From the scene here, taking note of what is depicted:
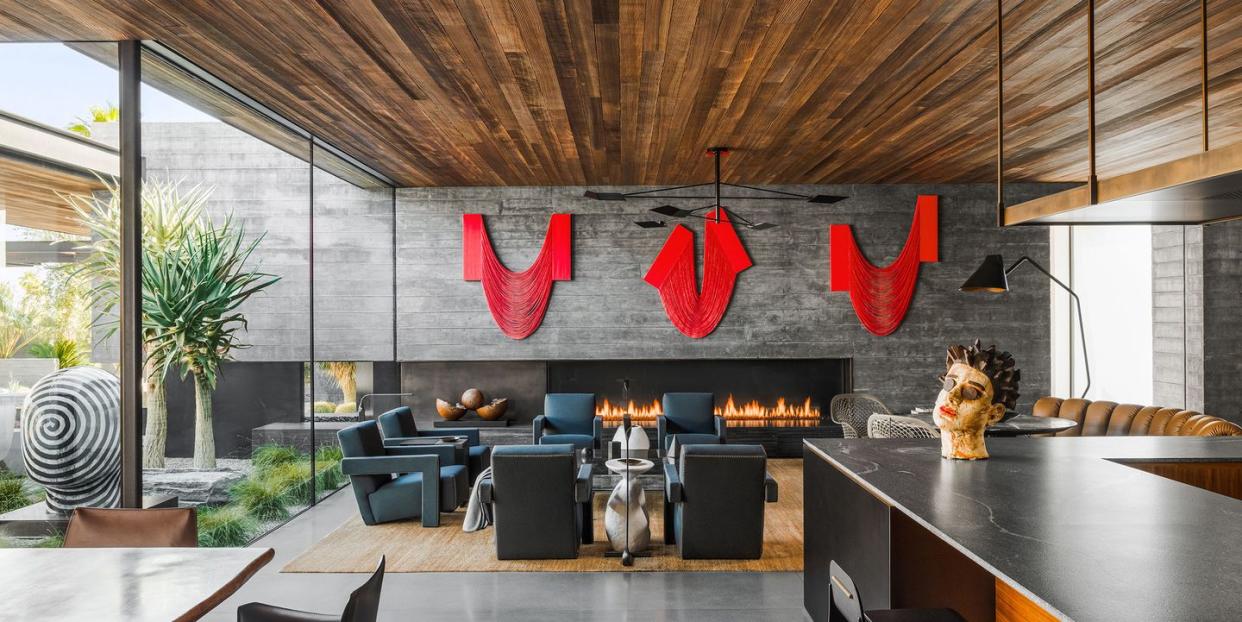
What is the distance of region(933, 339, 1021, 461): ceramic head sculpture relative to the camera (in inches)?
110

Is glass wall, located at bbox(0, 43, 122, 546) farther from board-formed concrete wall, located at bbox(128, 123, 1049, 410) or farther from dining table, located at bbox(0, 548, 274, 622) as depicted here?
board-formed concrete wall, located at bbox(128, 123, 1049, 410)

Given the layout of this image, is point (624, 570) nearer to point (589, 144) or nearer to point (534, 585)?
point (534, 585)

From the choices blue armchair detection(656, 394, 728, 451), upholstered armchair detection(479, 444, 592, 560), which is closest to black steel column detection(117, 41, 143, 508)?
upholstered armchair detection(479, 444, 592, 560)

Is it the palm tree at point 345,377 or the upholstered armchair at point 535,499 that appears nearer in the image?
the upholstered armchair at point 535,499

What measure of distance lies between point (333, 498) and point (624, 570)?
3.23m

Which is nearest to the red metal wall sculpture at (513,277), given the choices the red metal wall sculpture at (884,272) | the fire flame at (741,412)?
the fire flame at (741,412)

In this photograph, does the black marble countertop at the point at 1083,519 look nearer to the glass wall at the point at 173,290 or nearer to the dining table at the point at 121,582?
the dining table at the point at 121,582

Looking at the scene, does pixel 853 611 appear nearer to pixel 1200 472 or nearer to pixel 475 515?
pixel 1200 472

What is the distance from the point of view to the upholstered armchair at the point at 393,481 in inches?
207

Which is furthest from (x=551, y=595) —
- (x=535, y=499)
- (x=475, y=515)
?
(x=475, y=515)

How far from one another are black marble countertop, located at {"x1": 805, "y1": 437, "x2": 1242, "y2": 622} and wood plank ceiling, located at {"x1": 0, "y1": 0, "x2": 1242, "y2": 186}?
199 cm

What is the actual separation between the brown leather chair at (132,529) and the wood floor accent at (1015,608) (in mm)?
2840

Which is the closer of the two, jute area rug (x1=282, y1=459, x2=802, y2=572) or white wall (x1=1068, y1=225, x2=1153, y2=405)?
jute area rug (x1=282, y1=459, x2=802, y2=572)

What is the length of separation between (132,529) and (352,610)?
1393mm
